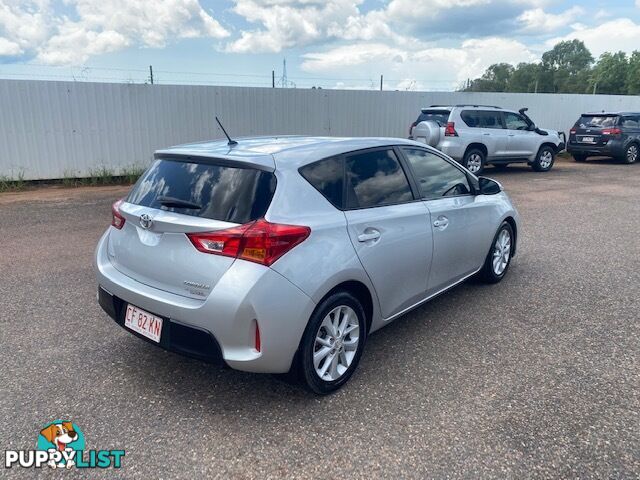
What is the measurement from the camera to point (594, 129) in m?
16.1

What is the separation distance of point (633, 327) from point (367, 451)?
2763mm

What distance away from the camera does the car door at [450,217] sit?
3.77 metres

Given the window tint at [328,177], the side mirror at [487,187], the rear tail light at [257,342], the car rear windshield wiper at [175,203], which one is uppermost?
the window tint at [328,177]

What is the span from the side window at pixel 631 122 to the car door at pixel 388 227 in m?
15.7

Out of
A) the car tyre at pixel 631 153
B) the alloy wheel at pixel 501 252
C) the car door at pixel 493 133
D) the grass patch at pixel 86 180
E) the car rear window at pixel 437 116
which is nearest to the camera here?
the alloy wheel at pixel 501 252

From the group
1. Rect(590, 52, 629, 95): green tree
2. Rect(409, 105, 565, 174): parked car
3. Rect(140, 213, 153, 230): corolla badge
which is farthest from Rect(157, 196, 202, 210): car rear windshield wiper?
Rect(590, 52, 629, 95): green tree

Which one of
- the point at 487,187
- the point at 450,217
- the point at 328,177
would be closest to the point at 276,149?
the point at 328,177

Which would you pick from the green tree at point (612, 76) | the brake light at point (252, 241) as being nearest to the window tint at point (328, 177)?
the brake light at point (252, 241)

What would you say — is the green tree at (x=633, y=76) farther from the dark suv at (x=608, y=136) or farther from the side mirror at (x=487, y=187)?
the side mirror at (x=487, y=187)

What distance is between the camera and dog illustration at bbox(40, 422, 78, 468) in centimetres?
253

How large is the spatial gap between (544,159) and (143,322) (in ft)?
46.7

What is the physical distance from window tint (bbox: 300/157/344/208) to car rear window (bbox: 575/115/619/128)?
52.8ft

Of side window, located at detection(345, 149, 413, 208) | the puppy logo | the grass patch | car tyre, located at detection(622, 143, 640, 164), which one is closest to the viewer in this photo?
the puppy logo

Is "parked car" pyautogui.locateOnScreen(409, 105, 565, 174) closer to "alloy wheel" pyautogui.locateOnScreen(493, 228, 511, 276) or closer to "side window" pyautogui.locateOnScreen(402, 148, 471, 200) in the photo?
"alloy wheel" pyautogui.locateOnScreen(493, 228, 511, 276)
